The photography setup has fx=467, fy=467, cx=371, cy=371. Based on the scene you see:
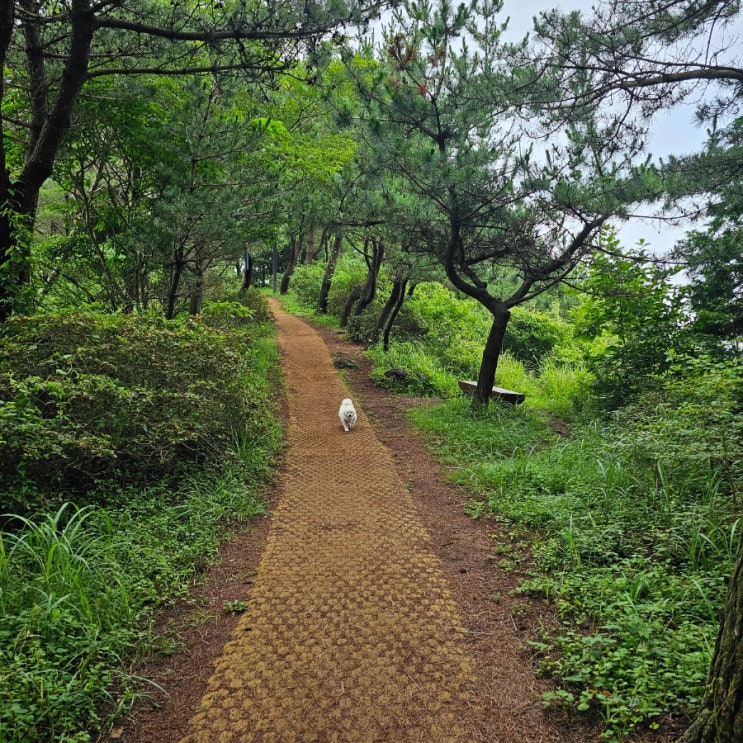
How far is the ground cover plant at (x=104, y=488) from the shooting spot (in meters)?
2.51

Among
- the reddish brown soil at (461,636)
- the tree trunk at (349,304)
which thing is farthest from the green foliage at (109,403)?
the tree trunk at (349,304)

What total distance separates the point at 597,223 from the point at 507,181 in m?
1.33

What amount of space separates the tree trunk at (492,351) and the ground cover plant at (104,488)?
3.71 metres

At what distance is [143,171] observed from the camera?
8.26m

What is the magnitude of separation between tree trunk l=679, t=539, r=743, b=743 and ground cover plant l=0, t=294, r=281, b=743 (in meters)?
2.74

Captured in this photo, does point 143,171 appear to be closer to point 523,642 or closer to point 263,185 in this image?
point 263,185

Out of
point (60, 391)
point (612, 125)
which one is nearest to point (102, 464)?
point (60, 391)

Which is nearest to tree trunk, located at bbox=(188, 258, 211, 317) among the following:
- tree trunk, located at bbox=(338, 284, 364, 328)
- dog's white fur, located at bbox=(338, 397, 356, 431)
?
dog's white fur, located at bbox=(338, 397, 356, 431)

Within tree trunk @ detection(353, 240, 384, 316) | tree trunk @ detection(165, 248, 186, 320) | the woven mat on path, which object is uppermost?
tree trunk @ detection(353, 240, 384, 316)

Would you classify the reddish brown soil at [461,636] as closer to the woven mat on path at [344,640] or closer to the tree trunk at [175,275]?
the woven mat on path at [344,640]

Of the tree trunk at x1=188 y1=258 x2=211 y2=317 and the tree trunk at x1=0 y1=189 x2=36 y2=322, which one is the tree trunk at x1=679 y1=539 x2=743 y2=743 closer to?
the tree trunk at x1=0 y1=189 x2=36 y2=322

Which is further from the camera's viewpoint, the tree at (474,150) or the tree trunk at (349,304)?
the tree trunk at (349,304)

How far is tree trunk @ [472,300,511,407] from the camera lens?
813cm

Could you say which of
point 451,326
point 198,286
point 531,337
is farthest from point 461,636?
point 531,337
